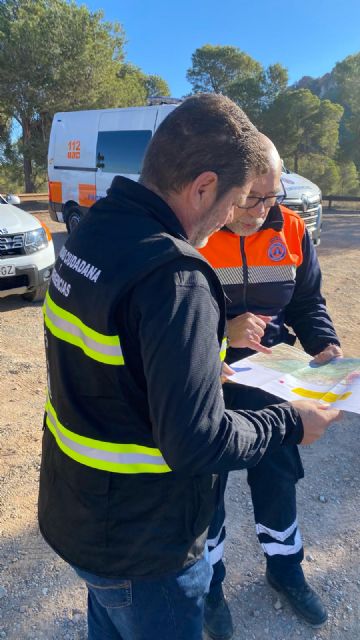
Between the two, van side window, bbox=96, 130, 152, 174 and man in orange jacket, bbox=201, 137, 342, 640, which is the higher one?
van side window, bbox=96, 130, 152, 174

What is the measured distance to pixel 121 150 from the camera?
8547 millimetres

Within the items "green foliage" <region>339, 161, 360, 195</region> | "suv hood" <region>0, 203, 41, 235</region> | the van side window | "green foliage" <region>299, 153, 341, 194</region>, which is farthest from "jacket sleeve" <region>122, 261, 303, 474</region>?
"green foliage" <region>339, 161, 360, 195</region>

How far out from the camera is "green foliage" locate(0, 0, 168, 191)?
57.5 ft

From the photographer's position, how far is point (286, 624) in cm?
199

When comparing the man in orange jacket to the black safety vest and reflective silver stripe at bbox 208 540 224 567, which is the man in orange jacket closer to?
reflective silver stripe at bbox 208 540 224 567

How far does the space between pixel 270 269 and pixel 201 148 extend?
A: 1050mm

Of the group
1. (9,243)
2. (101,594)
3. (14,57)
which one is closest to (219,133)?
(101,594)

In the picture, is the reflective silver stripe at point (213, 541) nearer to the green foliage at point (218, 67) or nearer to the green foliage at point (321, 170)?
the green foliage at point (321, 170)

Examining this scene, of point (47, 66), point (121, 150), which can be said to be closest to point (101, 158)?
point (121, 150)

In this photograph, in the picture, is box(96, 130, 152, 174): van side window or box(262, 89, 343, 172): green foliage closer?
box(96, 130, 152, 174): van side window

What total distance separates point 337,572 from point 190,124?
2096mm

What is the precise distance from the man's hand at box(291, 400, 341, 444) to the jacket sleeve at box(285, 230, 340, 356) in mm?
844

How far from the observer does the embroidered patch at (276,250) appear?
1963mm

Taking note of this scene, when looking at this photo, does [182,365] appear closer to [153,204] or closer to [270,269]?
[153,204]
